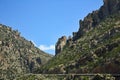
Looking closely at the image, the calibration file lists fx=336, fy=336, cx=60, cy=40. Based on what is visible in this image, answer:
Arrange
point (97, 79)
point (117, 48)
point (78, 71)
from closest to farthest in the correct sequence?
1. point (97, 79)
2. point (117, 48)
3. point (78, 71)

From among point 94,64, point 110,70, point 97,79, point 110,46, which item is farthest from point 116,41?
point 97,79

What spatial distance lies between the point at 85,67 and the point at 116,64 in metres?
36.0

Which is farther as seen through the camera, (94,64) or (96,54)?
(96,54)

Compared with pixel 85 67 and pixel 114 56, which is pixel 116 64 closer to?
pixel 114 56

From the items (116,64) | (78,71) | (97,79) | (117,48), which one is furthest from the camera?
(78,71)

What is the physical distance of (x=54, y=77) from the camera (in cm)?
19625

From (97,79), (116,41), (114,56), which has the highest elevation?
(116,41)

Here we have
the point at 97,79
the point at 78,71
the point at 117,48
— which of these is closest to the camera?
the point at 97,79

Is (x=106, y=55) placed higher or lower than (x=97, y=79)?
higher

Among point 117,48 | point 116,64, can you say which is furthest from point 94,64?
point 116,64

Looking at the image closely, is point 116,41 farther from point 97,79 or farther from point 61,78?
point 97,79

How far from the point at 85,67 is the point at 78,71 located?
6004mm

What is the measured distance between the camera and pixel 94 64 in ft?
603

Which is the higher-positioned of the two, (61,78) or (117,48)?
(117,48)
